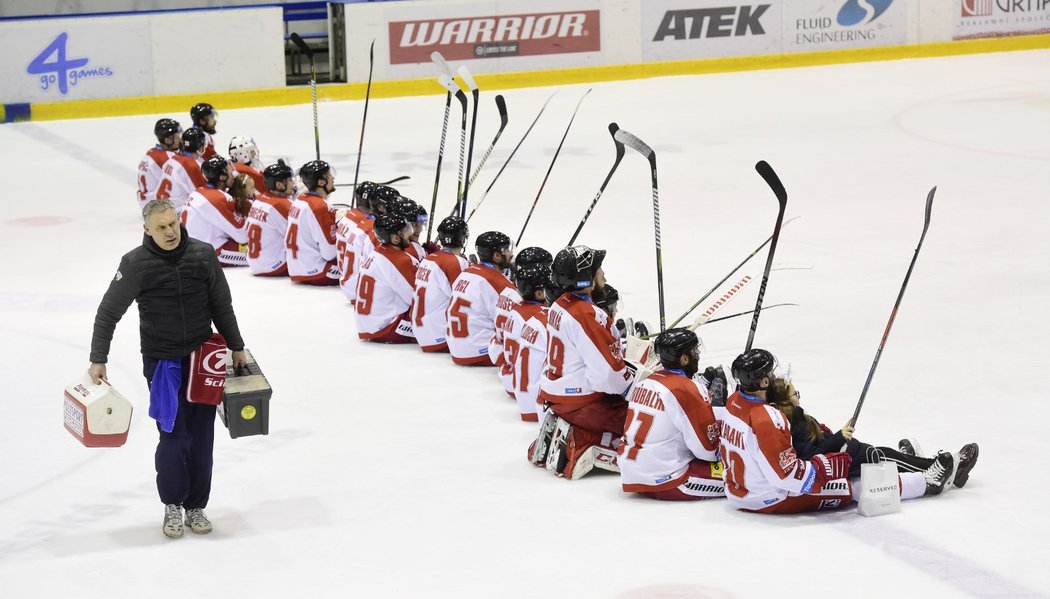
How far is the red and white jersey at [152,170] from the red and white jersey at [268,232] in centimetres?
220

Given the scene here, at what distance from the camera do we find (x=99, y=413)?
5809mm

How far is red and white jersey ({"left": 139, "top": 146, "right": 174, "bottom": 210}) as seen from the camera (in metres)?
13.2

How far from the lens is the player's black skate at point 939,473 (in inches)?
250

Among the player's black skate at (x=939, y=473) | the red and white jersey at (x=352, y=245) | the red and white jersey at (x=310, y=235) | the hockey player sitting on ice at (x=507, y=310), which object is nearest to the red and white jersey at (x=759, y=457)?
the player's black skate at (x=939, y=473)

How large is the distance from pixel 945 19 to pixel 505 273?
14.4m

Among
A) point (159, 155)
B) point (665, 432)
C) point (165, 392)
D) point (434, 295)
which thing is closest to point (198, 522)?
point (165, 392)

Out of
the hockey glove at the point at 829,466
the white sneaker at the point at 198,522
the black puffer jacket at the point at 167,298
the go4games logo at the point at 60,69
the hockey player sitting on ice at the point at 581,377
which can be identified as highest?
the go4games logo at the point at 60,69

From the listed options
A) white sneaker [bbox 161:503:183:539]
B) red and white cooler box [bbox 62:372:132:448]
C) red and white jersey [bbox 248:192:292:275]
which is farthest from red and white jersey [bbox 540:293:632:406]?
red and white jersey [bbox 248:192:292:275]

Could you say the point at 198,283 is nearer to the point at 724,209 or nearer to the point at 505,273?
the point at 505,273

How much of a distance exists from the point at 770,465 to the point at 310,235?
556 centimetres

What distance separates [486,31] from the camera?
1944cm

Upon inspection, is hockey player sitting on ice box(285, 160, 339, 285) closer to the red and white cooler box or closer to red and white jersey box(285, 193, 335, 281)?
red and white jersey box(285, 193, 335, 281)

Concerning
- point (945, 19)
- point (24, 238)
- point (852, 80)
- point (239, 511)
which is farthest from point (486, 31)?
point (239, 511)

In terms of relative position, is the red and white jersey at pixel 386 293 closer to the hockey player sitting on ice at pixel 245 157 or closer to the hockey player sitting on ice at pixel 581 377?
the hockey player sitting on ice at pixel 581 377
